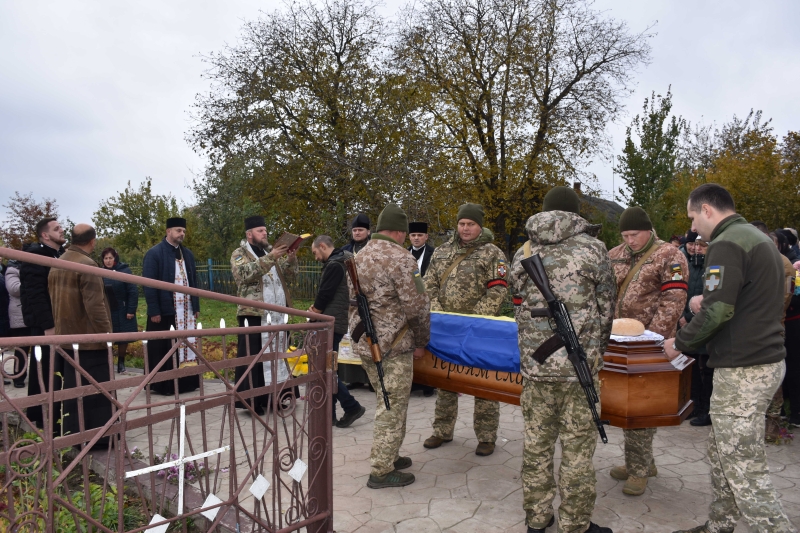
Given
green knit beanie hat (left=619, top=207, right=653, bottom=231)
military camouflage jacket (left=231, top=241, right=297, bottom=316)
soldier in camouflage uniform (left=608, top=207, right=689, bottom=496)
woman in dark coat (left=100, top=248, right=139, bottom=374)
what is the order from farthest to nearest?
woman in dark coat (left=100, top=248, right=139, bottom=374) → military camouflage jacket (left=231, top=241, right=297, bottom=316) → green knit beanie hat (left=619, top=207, right=653, bottom=231) → soldier in camouflage uniform (left=608, top=207, right=689, bottom=496)

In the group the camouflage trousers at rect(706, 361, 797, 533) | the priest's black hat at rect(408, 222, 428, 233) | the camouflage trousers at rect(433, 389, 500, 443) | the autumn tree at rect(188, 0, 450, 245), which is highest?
the autumn tree at rect(188, 0, 450, 245)

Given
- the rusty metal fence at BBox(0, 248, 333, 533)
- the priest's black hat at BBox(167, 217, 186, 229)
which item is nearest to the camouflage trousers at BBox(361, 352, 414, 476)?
the rusty metal fence at BBox(0, 248, 333, 533)

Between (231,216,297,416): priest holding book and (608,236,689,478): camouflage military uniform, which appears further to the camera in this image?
(231,216,297,416): priest holding book

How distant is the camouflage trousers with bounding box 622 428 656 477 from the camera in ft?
12.6

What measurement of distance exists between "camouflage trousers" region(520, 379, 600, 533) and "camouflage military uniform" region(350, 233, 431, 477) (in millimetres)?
1002

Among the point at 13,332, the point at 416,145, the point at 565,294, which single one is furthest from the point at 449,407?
the point at 416,145

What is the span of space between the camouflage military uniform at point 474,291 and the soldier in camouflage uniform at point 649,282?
0.96m

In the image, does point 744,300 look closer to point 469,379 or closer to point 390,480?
point 469,379

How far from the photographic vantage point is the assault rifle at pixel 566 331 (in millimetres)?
3049

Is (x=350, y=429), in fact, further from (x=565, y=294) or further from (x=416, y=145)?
(x=416, y=145)

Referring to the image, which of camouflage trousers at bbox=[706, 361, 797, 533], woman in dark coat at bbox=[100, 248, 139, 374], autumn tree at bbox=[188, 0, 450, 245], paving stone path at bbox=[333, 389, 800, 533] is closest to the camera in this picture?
camouflage trousers at bbox=[706, 361, 797, 533]

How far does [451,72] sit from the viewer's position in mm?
18594

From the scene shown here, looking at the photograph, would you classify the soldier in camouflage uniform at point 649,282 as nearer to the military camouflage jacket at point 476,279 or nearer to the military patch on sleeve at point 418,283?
the military camouflage jacket at point 476,279

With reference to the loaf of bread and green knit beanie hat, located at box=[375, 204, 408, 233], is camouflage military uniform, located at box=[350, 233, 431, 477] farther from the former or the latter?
the loaf of bread
